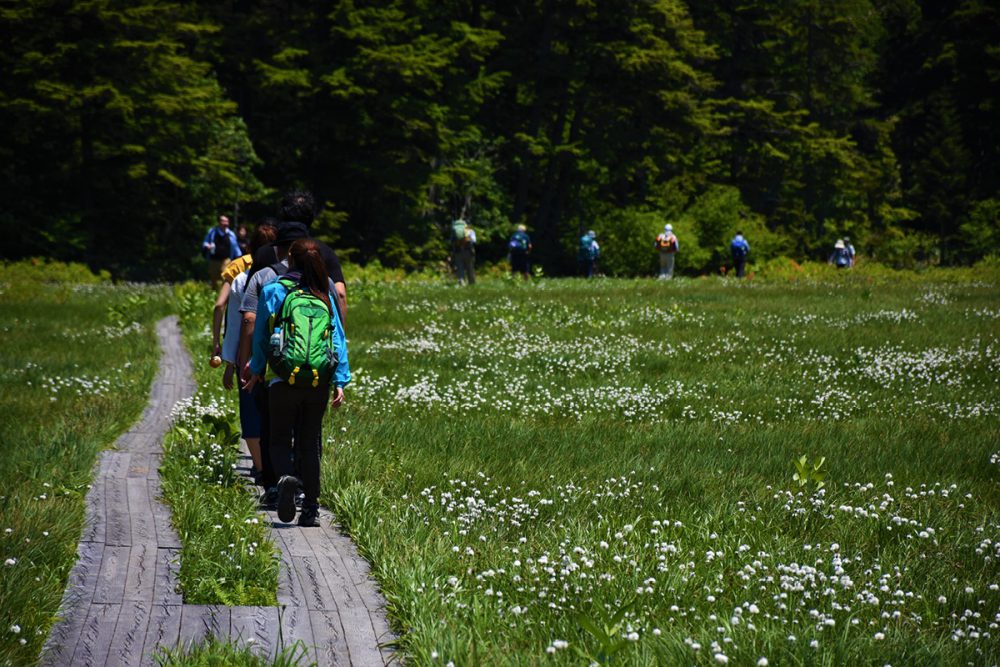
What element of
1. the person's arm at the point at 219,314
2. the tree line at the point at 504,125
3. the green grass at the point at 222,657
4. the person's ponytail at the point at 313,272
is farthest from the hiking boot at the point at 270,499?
the tree line at the point at 504,125

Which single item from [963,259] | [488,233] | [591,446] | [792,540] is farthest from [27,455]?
[963,259]

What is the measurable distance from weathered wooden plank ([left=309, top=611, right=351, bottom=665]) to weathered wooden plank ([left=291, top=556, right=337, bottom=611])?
0.37 ft

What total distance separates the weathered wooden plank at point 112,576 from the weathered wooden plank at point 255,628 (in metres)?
0.72

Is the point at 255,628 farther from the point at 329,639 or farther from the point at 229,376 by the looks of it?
the point at 229,376

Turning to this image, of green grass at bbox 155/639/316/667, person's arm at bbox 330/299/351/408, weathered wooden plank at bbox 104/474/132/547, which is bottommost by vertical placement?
weathered wooden plank at bbox 104/474/132/547

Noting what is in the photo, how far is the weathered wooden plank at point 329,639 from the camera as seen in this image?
4735mm

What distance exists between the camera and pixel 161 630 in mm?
4961

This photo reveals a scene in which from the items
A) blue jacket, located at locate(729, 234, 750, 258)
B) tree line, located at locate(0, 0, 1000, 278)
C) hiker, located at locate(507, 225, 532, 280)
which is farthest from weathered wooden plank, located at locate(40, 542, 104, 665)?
blue jacket, located at locate(729, 234, 750, 258)

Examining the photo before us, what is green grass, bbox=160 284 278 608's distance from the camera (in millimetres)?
5535

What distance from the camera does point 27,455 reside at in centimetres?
831

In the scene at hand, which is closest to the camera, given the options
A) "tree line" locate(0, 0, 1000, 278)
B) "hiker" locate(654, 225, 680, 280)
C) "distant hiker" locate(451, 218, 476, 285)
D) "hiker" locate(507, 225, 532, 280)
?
"distant hiker" locate(451, 218, 476, 285)

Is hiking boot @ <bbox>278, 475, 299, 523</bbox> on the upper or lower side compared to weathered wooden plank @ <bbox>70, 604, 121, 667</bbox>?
upper

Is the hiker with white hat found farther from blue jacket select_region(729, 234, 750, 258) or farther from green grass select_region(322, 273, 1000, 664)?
green grass select_region(322, 273, 1000, 664)

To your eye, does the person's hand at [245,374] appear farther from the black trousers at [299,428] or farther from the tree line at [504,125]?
the tree line at [504,125]
